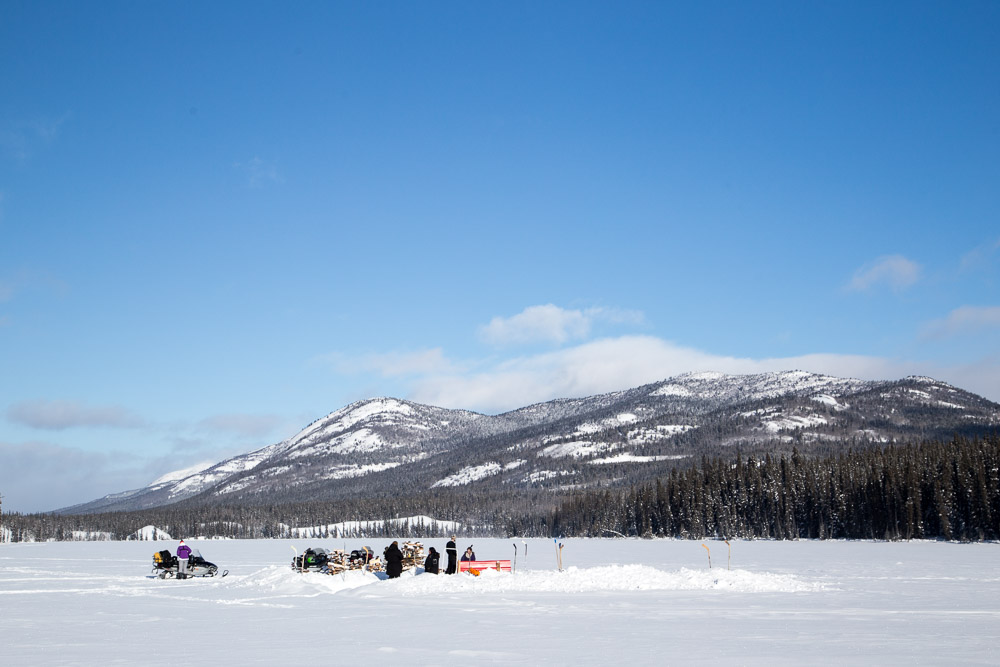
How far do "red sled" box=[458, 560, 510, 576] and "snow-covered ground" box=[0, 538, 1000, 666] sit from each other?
2241 millimetres

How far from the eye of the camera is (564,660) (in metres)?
18.0

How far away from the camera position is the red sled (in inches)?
1619

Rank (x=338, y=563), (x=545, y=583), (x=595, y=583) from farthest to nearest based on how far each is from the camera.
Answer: (x=338, y=563)
(x=545, y=583)
(x=595, y=583)

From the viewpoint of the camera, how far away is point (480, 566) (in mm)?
41906

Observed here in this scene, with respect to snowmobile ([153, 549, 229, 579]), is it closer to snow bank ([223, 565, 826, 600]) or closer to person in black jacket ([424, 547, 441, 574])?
snow bank ([223, 565, 826, 600])

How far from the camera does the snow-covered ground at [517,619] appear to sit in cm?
1894

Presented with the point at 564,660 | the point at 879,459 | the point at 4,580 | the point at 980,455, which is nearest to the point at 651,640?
the point at 564,660

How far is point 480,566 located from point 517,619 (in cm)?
1603

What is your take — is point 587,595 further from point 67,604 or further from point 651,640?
point 67,604

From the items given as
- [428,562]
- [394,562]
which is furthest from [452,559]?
[394,562]

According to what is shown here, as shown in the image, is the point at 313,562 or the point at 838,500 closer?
the point at 313,562

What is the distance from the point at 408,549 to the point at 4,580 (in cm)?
2545

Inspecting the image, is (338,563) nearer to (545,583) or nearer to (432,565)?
(432,565)

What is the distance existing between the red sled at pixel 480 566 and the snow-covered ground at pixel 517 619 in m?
2.24
